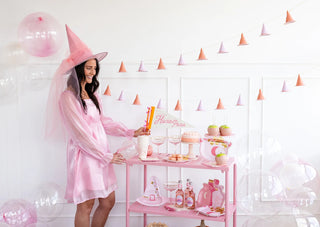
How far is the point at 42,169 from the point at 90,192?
2.48ft

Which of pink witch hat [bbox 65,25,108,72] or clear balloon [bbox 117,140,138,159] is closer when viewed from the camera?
pink witch hat [bbox 65,25,108,72]

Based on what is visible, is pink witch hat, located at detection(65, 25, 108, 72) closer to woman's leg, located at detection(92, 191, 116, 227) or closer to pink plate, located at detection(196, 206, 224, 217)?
woman's leg, located at detection(92, 191, 116, 227)

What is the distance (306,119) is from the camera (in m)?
3.30

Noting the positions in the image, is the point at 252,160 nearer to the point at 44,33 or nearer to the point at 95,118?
the point at 95,118

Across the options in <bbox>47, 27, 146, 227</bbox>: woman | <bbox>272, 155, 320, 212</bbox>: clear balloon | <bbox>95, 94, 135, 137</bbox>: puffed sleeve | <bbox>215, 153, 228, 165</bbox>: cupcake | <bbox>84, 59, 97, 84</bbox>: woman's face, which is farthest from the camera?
<bbox>95, 94, 135, 137</bbox>: puffed sleeve

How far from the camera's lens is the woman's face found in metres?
2.90

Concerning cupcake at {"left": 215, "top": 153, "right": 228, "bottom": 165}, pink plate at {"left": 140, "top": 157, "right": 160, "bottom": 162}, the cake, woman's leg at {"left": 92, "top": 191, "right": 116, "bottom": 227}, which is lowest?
woman's leg at {"left": 92, "top": 191, "right": 116, "bottom": 227}

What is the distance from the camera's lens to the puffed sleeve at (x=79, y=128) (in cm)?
278

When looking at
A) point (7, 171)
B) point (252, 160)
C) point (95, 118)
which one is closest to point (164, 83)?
point (95, 118)

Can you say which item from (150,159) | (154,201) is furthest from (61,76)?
(154,201)

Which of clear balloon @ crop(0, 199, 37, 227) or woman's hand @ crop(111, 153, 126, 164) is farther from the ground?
woman's hand @ crop(111, 153, 126, 164)

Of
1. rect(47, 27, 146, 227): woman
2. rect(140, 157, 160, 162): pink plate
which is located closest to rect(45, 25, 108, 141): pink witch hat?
rect(47, 27, 146, 227): woman

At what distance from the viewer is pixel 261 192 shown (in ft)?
8.32

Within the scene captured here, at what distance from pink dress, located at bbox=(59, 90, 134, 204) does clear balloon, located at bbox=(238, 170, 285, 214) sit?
1.05 meters
